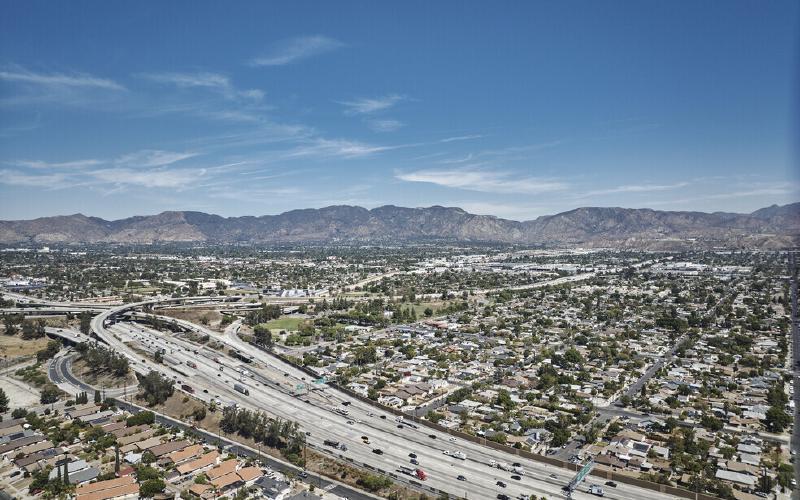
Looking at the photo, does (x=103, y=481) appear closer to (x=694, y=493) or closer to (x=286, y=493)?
(x=286, y=493)

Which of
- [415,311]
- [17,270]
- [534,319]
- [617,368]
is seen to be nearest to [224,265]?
[17,270]

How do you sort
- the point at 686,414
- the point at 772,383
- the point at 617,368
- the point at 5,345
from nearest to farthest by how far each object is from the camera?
the point at 686,414, the point at 772,383, the point at 617,368, the point at 5,345

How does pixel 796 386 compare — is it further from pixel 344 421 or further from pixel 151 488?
pixel 151 488

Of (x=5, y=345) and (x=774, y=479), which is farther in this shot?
(x=5, y=345)

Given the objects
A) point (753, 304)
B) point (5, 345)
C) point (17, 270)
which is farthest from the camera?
point (17, 270)

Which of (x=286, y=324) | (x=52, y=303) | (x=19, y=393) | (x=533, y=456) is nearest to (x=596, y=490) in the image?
(x=533, y=456)

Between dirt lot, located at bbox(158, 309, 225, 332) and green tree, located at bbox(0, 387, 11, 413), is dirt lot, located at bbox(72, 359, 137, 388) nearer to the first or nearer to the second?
green tree, located at bbox(0, 387, 11, 413)
